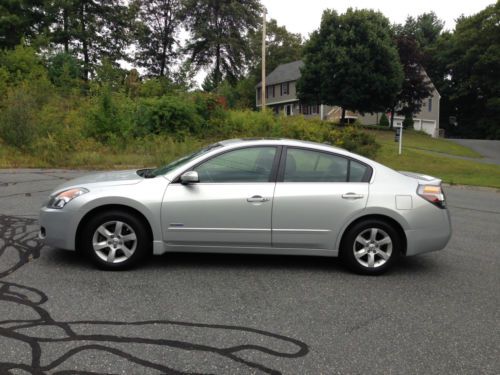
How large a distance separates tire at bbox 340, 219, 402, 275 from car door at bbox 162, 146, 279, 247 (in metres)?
0.94

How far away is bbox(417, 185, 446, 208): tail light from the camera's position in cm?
520

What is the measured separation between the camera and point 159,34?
55.9 meters

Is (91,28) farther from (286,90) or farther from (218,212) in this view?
(218,212)

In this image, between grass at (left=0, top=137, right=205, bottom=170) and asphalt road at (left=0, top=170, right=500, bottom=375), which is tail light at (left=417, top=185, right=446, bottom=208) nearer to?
asphalt road at (left=0, top=170, right=500, bottom=375)

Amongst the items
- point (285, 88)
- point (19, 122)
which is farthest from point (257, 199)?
point (285, 88)

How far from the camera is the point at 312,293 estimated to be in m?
4.57

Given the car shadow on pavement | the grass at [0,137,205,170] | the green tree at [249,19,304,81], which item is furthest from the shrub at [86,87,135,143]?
the green tree at [249,19,304,81]

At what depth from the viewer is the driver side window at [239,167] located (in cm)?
514

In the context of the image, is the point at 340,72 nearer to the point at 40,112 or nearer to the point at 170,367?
the point at 40,112

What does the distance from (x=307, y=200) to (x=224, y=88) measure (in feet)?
165

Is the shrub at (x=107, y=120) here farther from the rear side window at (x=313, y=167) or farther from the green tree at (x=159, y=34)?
the green tree at (x=159, y=34)

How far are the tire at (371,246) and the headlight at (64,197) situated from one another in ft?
9.85

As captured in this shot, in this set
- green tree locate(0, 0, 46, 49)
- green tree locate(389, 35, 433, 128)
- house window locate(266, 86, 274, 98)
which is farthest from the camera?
house window locate(266, 86, 274, 98)

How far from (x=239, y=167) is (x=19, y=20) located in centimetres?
3679
